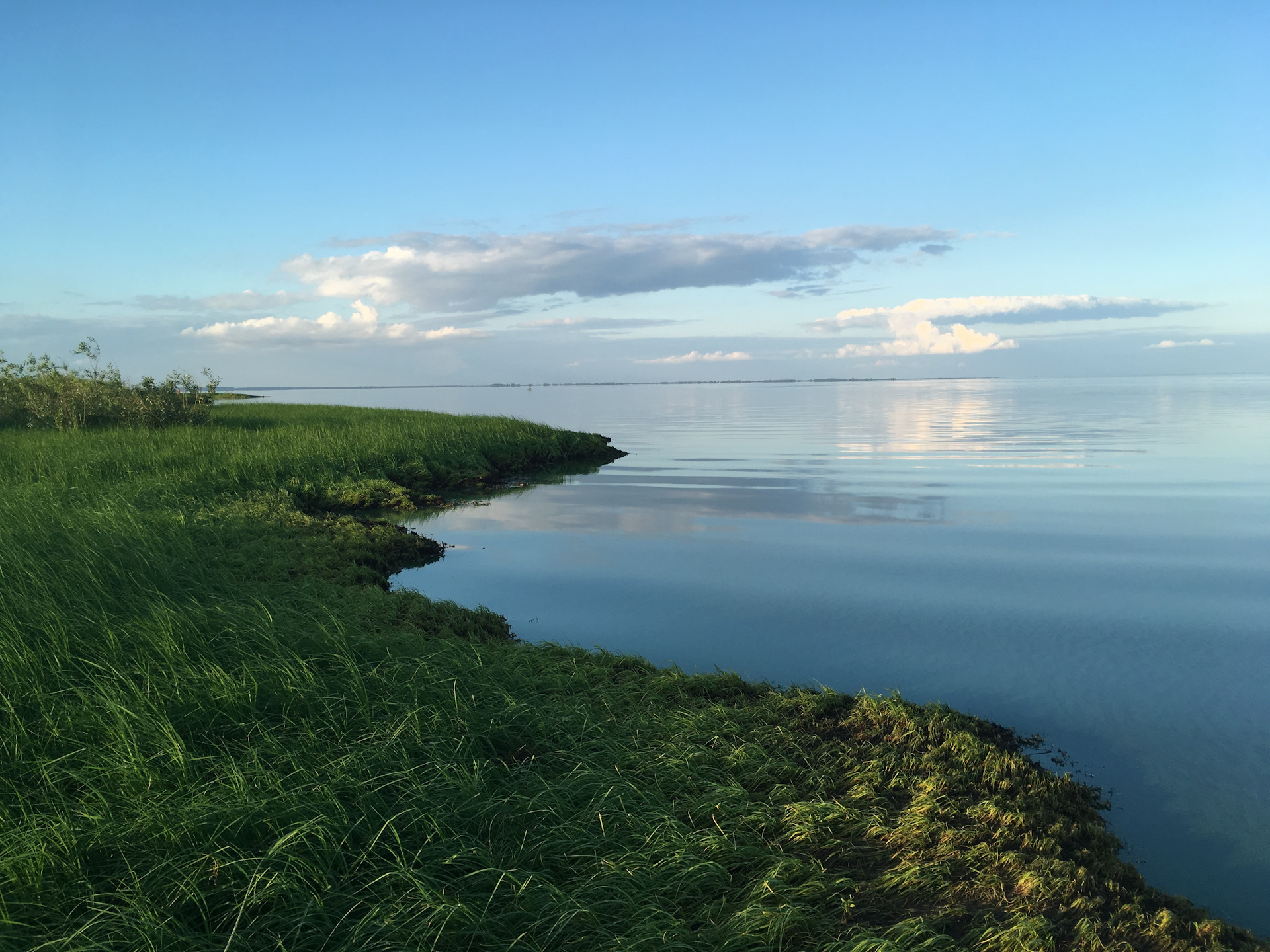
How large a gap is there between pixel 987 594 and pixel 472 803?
27.4ft

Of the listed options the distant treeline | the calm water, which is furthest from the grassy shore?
the distant treeline

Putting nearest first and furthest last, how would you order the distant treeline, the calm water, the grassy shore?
the grassy shore < the calm water < the distant treeline

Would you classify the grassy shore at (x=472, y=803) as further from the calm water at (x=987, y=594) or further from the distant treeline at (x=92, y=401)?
the distant treeline at (x=92, y=401)

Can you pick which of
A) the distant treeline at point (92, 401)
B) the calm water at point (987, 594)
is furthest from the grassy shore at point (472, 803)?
the distant treeline at point (92, 401)

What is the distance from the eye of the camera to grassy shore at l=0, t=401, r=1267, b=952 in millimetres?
Result: 3084

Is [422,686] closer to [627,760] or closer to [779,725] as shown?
[627,760]

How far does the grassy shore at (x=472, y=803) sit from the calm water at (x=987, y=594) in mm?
896

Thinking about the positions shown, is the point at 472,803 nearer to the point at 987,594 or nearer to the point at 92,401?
the point at 987,594

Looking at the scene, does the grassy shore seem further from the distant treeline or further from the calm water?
the distant treeline

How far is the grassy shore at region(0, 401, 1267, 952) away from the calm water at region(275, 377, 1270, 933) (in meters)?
0.90

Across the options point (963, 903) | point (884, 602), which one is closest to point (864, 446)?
point (884, 602)

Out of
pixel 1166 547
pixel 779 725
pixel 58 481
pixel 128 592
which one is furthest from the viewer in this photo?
pixel 58 481

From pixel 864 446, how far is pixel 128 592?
27.4 m

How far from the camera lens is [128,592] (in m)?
6.29
